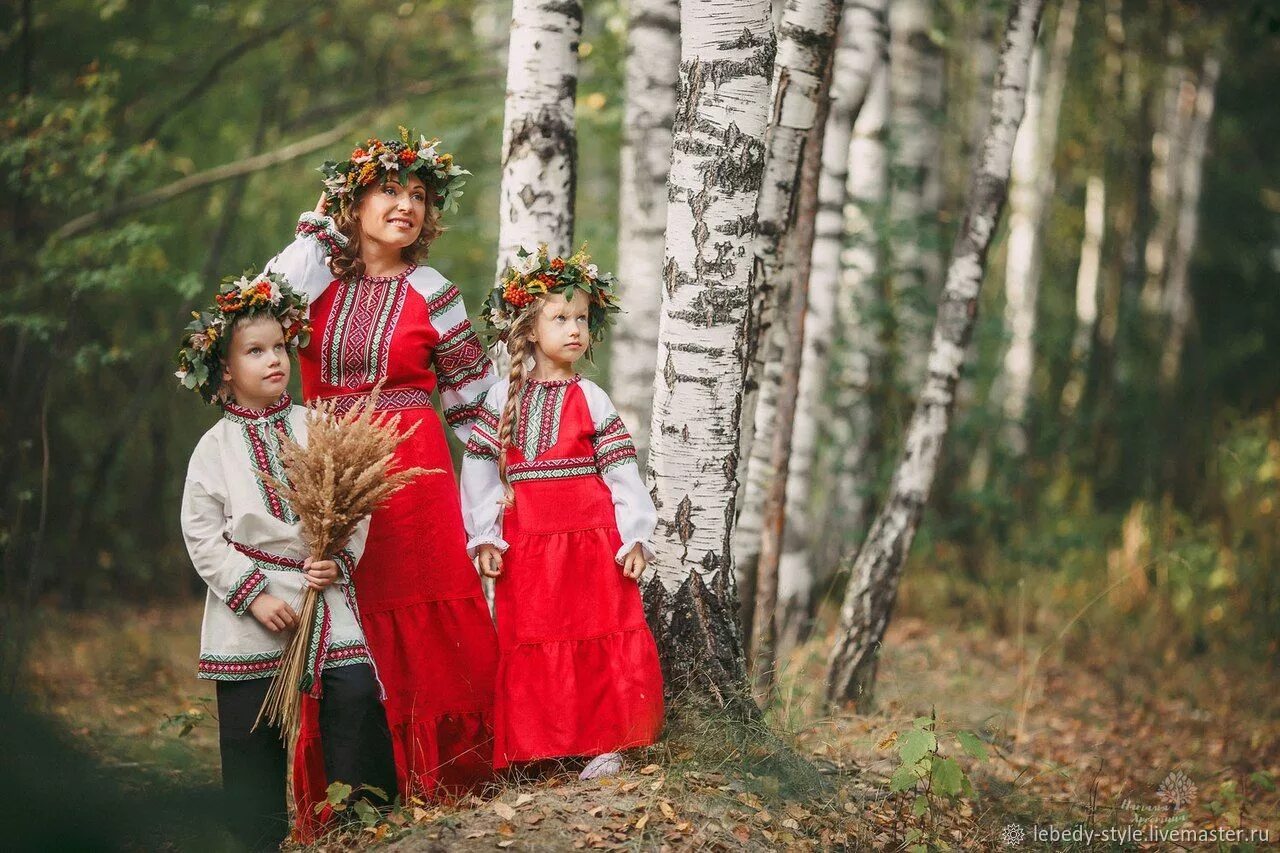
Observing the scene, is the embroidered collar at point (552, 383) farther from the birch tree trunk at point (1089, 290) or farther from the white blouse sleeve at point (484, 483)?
the birch tree trunk at point (1089, 290)

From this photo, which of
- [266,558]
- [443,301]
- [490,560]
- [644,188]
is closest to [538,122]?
[443,301]

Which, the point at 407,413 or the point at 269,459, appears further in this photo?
the point at 407,413

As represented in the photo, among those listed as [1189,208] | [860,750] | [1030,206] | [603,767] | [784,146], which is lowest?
[860,750]

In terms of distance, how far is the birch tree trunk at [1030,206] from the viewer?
10477mm

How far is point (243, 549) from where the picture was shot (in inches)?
140

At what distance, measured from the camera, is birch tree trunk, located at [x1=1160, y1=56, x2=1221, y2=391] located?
474 inches

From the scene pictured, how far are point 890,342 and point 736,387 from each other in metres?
4.32

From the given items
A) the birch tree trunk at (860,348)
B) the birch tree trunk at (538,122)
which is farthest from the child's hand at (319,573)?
the birch tree trunk at (860,348)

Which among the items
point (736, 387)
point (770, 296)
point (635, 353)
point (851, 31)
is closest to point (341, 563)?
point (736, 387)

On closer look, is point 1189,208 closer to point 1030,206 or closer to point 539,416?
point 1030,206

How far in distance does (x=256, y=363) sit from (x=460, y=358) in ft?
2.57

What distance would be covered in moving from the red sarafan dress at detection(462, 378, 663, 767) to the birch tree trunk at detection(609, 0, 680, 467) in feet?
5.80

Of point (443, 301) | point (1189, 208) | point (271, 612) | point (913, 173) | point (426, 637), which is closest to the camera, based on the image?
point (271, 612)

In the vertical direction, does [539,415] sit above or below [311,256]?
below
